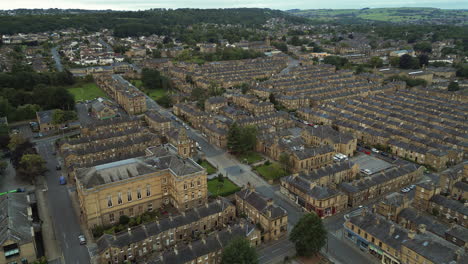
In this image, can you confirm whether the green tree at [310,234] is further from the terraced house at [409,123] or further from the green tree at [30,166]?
the green tree at [30,166]

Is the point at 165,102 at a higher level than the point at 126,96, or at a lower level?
lower

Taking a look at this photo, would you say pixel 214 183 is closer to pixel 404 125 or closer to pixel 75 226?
pixel 75 226

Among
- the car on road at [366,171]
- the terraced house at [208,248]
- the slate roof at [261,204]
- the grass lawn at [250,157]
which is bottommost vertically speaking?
the car on road at [366,171]

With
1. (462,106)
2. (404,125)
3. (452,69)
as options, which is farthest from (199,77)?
(452,69)

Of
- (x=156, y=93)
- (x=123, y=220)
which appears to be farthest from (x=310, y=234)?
(x=156, y=93)

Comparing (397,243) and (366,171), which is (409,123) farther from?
(397,243)

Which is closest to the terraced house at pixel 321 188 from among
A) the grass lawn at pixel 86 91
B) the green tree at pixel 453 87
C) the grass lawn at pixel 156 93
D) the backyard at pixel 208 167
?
the backyard at pixel 208 167

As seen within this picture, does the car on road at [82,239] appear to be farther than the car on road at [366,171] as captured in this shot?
No
